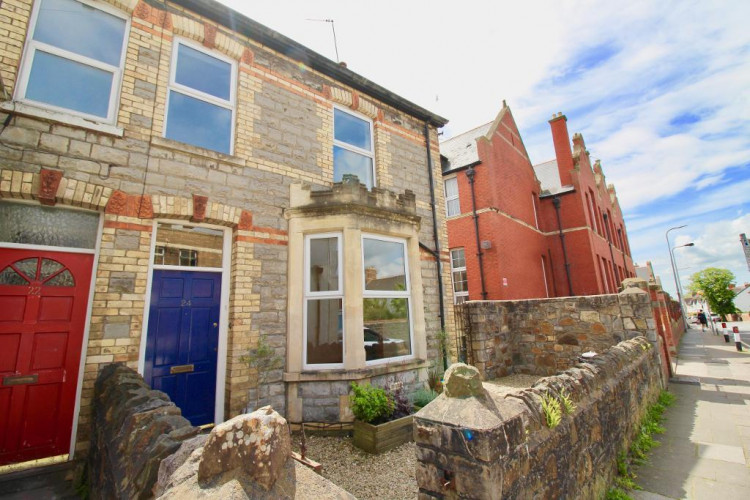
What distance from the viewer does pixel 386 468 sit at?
3996 millimetres

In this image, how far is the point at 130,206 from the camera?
4.32 m

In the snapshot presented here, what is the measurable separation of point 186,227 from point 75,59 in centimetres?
255

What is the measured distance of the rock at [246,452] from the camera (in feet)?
3.74

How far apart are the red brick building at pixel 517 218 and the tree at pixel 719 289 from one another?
19.0 m

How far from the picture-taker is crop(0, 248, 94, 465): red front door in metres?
3.50

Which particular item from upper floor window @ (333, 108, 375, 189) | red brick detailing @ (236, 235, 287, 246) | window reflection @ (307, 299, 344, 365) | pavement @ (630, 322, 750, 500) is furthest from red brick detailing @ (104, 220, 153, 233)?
pavement @ (630, 322, 750, 500)

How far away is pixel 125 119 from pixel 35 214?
161 centimetres

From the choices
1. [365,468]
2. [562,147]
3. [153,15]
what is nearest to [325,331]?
[365,468]

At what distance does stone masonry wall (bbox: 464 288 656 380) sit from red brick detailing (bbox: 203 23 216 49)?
7434 millimetres

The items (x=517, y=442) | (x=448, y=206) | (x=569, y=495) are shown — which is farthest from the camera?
(x=448, y=206)

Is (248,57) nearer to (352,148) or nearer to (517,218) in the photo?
(352,148)

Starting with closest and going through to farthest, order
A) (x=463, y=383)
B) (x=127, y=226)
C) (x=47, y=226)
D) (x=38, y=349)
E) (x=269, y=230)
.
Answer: (x=463, y=383), (x=38, y=349), (x=47, y=226), (x=127, y=226), (x=269, y=230)

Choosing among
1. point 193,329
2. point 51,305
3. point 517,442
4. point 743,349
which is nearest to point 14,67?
point 51,305

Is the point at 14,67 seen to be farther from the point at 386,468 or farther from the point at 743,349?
the point at 743,349
